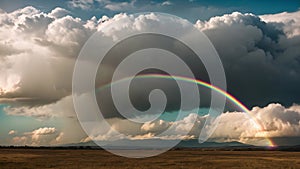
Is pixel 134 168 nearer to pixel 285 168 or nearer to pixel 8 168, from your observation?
pixel 8 168

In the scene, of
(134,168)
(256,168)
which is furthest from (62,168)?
(256,168)

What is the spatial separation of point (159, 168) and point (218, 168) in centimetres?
1008

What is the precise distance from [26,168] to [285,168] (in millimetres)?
40892

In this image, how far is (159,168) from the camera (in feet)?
174

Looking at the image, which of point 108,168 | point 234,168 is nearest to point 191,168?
point 234,168

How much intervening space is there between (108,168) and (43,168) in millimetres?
9830

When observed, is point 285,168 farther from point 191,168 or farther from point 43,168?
point 43,168

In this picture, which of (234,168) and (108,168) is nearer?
(108,168)

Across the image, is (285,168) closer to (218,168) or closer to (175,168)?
(218,168)

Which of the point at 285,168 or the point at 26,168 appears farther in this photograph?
the point at 285,168

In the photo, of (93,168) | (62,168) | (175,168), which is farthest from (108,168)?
(175,168)

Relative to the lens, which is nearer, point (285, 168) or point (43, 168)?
point (43, 168)

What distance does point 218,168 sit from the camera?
5597 centimetres

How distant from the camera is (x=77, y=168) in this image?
52.1 m
